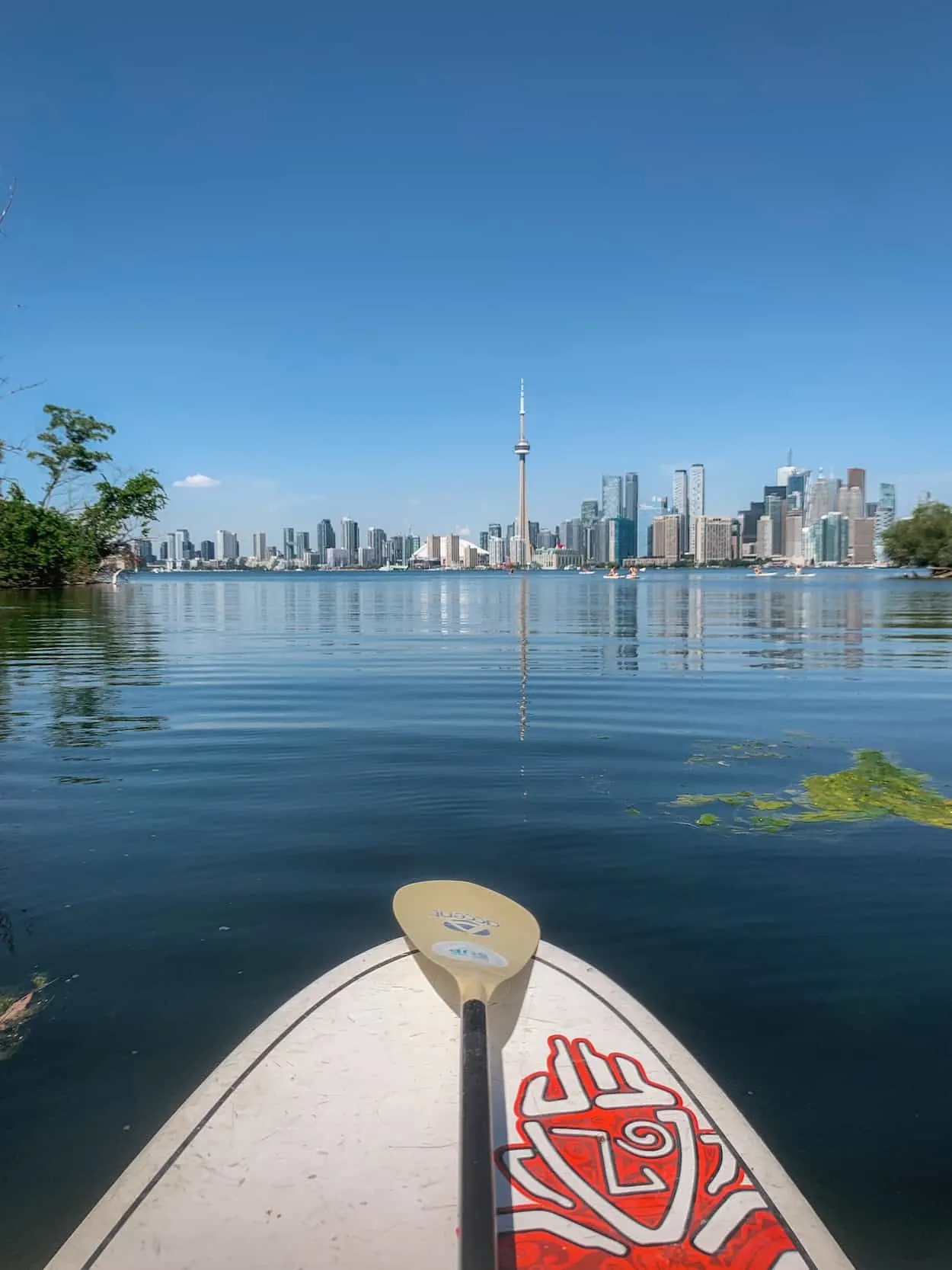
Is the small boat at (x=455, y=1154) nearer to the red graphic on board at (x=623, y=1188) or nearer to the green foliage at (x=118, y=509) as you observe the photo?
the red graphic on board at (x=623, y=1188)

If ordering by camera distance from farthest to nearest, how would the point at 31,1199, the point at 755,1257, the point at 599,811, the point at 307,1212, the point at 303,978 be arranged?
1. the point at 599,811
2. the point at 303,978
3. the point at 31,1199
4. the point at 307,1212
5. the point at 755,1257

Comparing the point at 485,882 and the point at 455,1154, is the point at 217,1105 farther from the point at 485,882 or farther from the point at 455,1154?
the point at 485,882

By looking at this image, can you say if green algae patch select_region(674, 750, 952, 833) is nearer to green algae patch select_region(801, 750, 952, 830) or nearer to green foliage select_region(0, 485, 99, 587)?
green algae patch select_region(801, 750, 952, 830)

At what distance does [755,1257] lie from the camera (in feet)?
7.58

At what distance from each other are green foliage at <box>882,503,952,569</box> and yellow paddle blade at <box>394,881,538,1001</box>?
106 m

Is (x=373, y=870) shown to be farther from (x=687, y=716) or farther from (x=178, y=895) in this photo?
(x=687, y=716)

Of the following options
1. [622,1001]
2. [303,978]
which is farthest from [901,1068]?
[303,978]

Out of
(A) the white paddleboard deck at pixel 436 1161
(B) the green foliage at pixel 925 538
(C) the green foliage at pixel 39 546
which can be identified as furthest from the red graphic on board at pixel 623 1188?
(B) the green foliage at pixel 925 538

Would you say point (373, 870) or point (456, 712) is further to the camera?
point (456, 712)

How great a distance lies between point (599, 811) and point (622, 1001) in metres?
3.66

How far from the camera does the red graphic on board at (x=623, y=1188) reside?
2.33 m

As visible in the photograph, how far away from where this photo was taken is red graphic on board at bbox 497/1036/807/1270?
2.33 metres

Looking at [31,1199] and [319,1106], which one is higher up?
[319,1106]

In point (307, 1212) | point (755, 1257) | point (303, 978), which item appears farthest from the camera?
point (303, 978)
